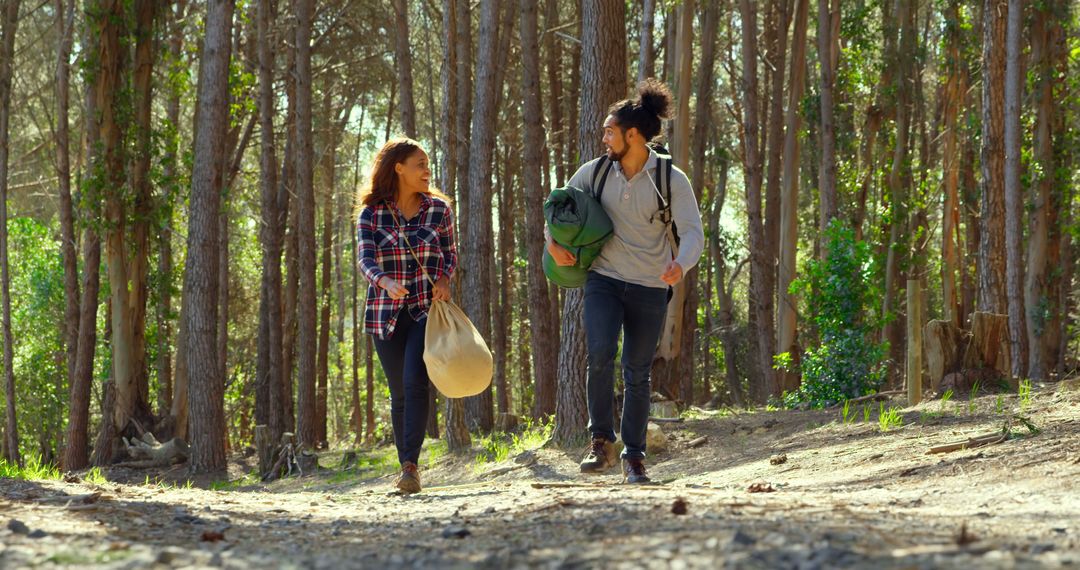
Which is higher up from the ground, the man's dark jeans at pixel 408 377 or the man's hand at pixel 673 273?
the man's hand at pixel 673 273

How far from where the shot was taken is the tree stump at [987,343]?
33.0 ft

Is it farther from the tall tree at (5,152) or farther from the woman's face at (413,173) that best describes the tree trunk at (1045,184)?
the tall tree at (5,152)

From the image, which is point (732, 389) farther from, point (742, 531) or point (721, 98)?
point (742, 531)

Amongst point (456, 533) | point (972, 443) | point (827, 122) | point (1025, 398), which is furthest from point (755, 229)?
point (456, 533)

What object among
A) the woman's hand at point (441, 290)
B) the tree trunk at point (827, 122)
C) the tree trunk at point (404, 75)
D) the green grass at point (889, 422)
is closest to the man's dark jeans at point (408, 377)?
the woman's hand at point (441, 290)

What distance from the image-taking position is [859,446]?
7.95 m

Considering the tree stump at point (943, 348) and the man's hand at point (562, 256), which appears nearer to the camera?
the man's hand at point (562, 256)

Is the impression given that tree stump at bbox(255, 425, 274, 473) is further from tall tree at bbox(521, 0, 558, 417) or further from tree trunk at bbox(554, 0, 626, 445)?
tree trunk at bbox(554, 0, 626, 445)

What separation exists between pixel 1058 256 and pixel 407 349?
17.6 metres

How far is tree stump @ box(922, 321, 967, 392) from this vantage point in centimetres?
1031

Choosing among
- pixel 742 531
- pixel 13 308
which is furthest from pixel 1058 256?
pixel 13 308

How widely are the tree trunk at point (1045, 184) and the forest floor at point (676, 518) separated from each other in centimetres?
1126

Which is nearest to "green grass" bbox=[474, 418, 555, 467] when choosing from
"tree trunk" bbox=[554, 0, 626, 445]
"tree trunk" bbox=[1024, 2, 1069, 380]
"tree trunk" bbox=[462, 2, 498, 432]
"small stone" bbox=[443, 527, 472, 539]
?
"tree trunk" bbox=[554, 0, 626, 445]

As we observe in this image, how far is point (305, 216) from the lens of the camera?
63.1 ft
